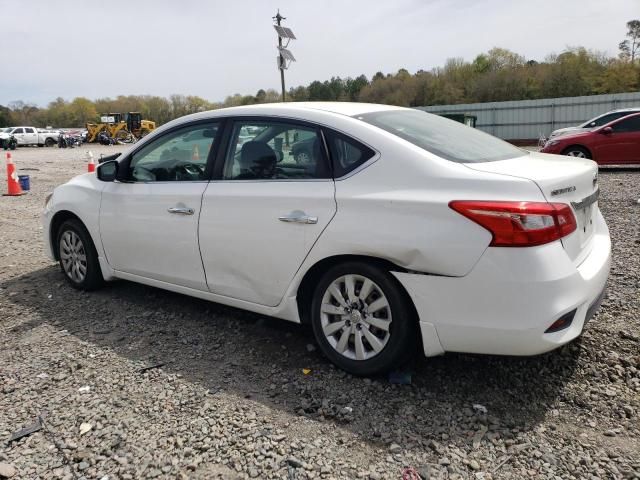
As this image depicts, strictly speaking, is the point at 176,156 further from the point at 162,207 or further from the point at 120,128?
the point at 120,128

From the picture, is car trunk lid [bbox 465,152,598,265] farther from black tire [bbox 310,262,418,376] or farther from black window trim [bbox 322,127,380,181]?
black tire [bbox 310,262,418,376]

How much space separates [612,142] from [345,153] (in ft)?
39.4

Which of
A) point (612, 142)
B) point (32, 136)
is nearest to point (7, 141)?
point (32, 136)

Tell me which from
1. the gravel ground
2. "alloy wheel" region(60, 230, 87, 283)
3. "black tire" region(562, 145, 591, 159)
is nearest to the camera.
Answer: the gravel ground

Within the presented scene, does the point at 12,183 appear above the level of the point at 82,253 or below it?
above

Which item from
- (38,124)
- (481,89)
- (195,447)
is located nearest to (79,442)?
(195,447)

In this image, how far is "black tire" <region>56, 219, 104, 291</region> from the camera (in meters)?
4.75

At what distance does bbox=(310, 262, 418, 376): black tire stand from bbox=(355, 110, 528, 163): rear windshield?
30.9 inches

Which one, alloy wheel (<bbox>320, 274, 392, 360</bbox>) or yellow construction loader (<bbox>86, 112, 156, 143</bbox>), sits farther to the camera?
yellow construction loader (<bbox>86, 112, 156, 143</bbox>)

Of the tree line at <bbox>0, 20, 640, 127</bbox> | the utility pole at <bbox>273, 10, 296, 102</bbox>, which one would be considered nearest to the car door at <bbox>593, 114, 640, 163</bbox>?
the utility pole at <bbox>273, 10, 296, 102</bbox>

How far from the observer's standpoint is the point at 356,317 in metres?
3.15

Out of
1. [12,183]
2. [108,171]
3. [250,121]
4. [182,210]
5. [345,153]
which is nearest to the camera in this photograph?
[345,153]

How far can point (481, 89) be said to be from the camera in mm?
50125

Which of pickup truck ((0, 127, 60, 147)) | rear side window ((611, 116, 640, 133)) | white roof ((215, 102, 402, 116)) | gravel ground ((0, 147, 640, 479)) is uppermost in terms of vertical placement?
pickup truck ((0, 127, 60, 147))
